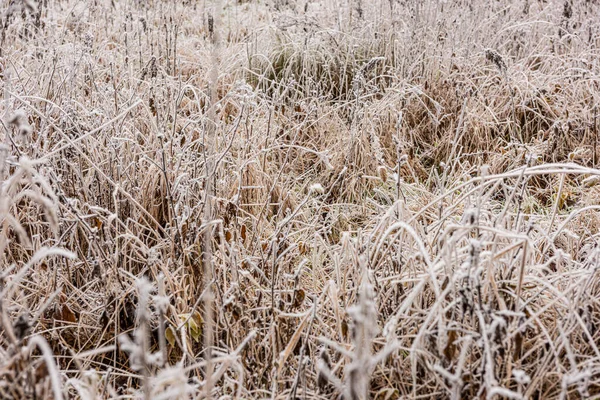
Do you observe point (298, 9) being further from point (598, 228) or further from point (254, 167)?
point (598, 228)

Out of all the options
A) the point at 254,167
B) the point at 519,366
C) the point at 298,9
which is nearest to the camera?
the point at 519,366

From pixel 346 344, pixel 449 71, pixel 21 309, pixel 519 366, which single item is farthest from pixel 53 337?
pixel 449 71

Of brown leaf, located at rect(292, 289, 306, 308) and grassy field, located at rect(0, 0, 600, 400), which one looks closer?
grassy field, located at rect(0, 0, 600, 400)

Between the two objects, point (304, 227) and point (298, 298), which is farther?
point (304, 227)

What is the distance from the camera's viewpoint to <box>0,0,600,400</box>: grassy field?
1.19 metres

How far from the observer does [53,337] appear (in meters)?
1.57

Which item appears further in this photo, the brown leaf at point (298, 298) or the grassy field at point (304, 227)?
the brown leaf at point (298, 298)

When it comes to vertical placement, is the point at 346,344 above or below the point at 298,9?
below

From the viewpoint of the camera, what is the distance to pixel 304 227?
6.89ft

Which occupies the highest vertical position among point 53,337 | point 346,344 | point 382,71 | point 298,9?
point 298,9

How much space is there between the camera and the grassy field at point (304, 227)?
119 centimetres

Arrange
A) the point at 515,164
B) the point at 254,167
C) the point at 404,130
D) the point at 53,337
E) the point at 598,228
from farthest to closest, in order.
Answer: the point at 404,130, the point at 515,164, the point at 254,167, the point at 598,228, the point at 53,337

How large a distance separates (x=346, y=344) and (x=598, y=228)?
1.22 meters

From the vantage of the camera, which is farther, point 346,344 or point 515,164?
point 515,164
